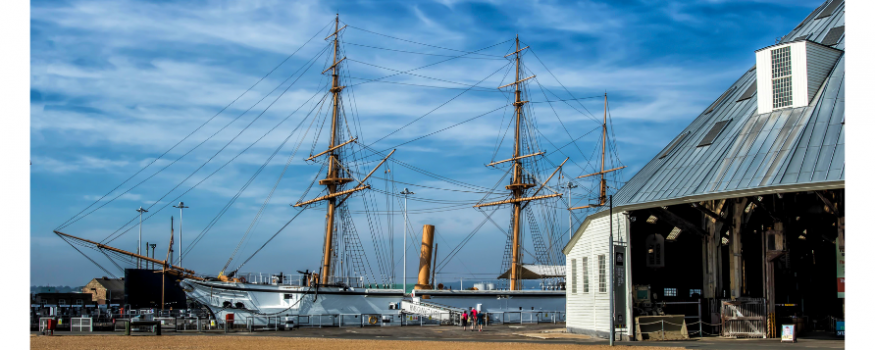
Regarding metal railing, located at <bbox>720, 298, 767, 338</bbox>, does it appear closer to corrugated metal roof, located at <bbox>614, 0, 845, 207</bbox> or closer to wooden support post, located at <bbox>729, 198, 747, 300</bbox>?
wooden support post, located at <bbox>729, 198, 747, 300</bbox>

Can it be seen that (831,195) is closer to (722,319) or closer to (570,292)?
(722,319)

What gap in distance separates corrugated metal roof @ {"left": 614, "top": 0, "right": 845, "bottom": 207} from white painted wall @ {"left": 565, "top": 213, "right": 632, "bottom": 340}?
1.17 meters

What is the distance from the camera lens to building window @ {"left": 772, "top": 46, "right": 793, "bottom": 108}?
24.7m

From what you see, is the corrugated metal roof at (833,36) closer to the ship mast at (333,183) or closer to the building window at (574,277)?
the building window at (574,277)

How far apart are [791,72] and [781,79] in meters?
0.49

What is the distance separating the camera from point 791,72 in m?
24.5

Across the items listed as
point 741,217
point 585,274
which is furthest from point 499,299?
point 741,217

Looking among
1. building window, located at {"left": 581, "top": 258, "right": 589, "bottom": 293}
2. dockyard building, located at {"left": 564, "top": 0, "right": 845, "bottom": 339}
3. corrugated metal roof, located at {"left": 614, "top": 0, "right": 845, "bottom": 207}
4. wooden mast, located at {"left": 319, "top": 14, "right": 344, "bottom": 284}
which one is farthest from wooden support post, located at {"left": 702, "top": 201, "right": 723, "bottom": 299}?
wooden mast, located at {"left": 319, "top": 14, "right": 344, "bottom": 284}

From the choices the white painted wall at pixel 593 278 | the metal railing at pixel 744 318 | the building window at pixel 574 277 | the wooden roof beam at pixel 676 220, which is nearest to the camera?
the metal railing at pixel 744 318

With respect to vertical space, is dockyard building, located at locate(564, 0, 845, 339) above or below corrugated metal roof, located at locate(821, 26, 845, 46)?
below

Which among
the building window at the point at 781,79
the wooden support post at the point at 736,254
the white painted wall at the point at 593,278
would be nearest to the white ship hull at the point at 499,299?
the white painted wall at the point at 593,278

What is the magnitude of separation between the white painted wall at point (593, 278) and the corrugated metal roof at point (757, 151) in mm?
1173

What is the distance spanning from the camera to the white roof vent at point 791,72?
24234 millimetres

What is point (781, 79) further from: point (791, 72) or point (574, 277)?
point (574, 277)
